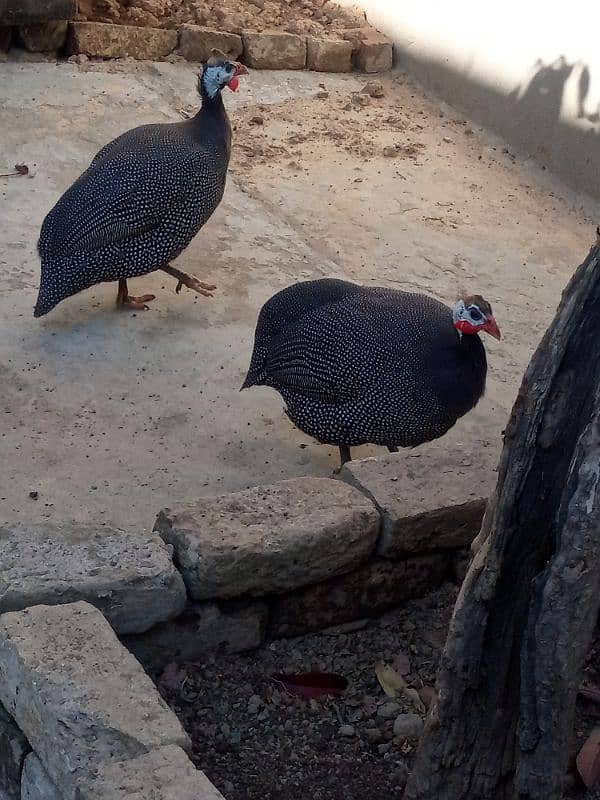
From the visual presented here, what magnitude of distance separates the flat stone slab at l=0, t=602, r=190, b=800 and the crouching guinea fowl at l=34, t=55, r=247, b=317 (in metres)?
2.39

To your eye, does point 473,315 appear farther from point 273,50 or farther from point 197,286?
point 273,50

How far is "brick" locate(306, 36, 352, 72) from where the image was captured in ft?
25.1

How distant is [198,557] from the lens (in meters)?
2.60

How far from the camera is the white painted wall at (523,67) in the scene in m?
6.33

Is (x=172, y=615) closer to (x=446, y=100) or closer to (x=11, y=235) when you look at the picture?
(x=11, y=235)

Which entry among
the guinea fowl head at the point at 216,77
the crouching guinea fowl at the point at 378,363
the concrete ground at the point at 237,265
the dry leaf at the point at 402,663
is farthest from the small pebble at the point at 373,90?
the dry leaf at the point at 402,663

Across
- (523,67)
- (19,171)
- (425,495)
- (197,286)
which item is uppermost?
(523,67)

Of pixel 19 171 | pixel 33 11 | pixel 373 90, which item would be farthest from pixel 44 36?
pixel 373 90

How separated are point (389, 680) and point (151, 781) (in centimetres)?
87

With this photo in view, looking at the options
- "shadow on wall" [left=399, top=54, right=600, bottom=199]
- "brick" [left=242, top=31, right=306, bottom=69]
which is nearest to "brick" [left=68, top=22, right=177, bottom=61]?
"brick" [left=242, top=31, right=306, bottom=69]

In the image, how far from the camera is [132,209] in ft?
15.0

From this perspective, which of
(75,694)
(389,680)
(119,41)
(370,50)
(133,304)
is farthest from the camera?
(370,50)

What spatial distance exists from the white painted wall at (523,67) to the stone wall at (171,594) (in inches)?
153

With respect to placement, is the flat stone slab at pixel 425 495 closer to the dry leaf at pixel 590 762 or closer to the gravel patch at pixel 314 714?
the gravel patch at pixel 314 714
